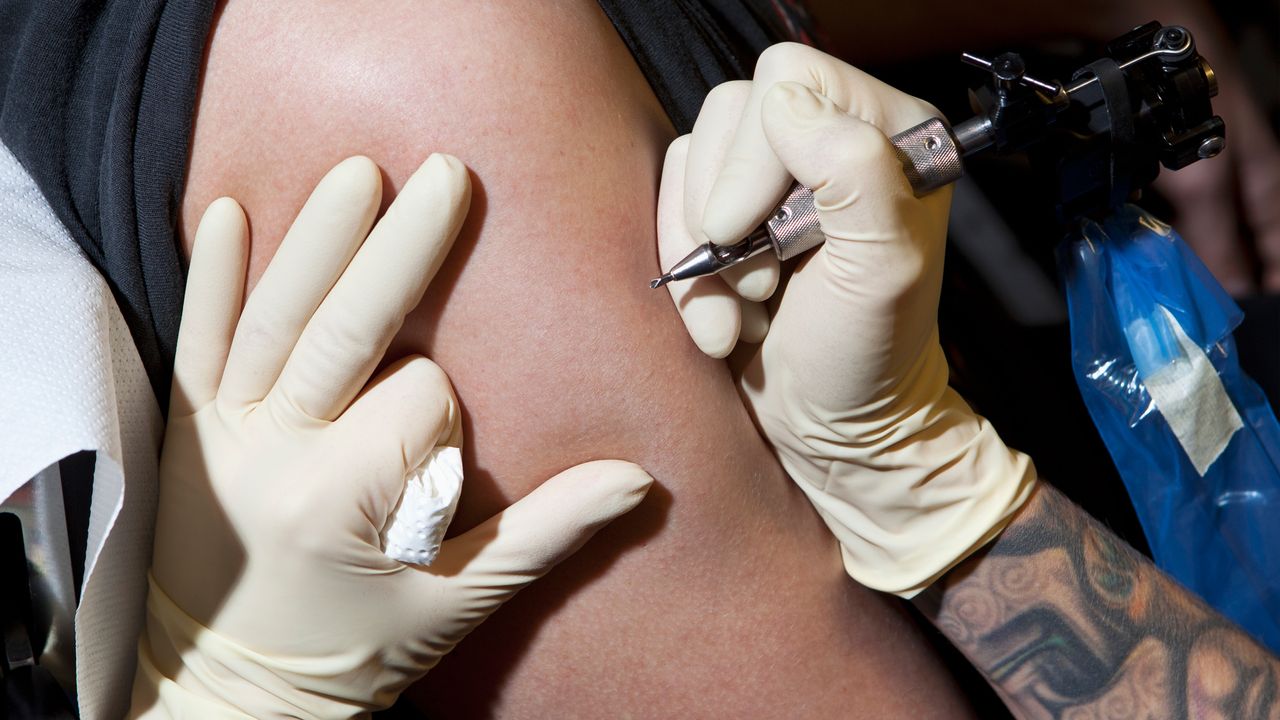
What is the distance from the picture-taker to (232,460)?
0.94 metres

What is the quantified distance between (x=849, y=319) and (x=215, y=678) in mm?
736

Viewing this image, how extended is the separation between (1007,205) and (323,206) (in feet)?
4.76

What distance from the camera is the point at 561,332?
94 cm

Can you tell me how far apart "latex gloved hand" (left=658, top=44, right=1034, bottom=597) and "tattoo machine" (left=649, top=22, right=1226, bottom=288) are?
0.03 meters

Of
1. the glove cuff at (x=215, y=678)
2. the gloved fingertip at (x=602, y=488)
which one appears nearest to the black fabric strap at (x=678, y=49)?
the gloved fingertip at (x=602, y=488)

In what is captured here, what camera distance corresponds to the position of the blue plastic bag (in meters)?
1.14

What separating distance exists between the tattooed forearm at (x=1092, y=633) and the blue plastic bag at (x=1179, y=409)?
0.15 m

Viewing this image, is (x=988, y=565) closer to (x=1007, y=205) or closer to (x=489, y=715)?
(x=489, y=715)

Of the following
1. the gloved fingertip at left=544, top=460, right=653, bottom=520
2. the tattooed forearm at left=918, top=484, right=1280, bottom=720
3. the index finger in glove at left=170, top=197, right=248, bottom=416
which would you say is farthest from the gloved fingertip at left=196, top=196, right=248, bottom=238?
the tattooed forearm at left=918, top=484, right=1280, bottom=720

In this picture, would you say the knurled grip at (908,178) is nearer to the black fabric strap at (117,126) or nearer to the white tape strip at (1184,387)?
the white tape strip at (1184,387)

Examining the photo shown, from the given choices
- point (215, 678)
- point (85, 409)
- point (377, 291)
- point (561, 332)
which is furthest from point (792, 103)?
point (215, 678)

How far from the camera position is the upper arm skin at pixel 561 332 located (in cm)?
92

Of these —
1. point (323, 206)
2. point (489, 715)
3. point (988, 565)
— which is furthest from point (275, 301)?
point (988, 565)

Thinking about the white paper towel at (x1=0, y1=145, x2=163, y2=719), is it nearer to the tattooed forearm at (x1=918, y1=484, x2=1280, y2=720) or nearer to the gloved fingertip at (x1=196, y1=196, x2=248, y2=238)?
the gloved fingertip at (x1=196, y1=196, x2=248, y2=238)
